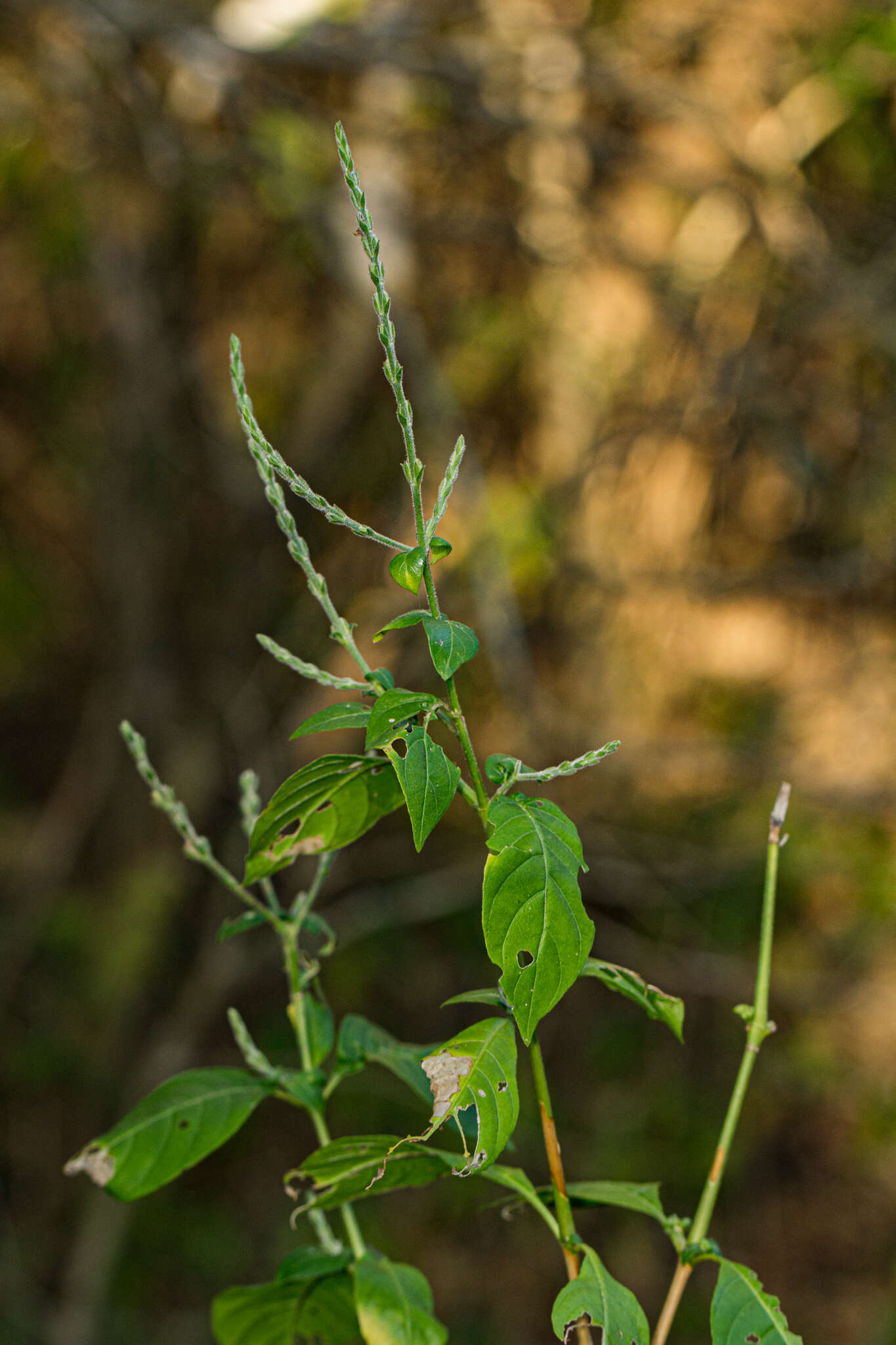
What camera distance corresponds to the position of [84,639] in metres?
4.82

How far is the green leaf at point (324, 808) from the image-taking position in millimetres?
571

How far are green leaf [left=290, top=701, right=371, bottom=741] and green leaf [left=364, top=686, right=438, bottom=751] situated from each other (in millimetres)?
14

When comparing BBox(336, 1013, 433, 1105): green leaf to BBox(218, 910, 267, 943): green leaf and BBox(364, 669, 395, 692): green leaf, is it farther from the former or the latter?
BBox(364, 669, 395, 692): green leaf

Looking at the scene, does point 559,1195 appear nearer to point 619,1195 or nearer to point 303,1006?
point 619,1195

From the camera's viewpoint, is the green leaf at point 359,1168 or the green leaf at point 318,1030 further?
the green leaf at point 318,1030

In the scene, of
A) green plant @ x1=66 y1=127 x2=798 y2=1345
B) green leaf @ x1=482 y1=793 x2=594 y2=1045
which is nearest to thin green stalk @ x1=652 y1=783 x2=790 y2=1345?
green plant @ x1=66 y1=127 x2=798 y2=1345

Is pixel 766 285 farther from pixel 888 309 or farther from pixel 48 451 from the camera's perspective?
pixel 48 451

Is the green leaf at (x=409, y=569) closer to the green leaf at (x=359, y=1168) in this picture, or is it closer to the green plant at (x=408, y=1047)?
the green plant at (x=408, y=1047)

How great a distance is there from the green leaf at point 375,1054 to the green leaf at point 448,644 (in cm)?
28

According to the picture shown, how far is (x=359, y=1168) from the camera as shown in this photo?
544 millimetres

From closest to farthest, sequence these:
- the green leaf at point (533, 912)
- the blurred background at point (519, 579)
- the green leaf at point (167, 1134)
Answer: the green leaf at point (533, 912)
the green leaf at point (167, 1134)
the blurred background at point (519, 579)

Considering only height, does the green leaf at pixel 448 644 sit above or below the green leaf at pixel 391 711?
above

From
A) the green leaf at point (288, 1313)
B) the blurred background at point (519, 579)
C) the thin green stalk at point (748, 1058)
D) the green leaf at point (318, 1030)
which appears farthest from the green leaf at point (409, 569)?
the blurred background at point (519, 579)

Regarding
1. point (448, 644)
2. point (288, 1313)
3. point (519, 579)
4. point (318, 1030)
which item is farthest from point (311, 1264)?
point (519, 579)
